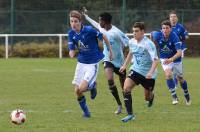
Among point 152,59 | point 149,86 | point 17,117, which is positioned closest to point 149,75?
point 152,59

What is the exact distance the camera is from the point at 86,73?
11.5m

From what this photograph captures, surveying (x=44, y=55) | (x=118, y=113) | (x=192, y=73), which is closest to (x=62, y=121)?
(x=118, y=113)

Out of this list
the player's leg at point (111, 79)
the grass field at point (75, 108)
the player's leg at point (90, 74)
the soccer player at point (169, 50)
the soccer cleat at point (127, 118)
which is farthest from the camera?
the soccer player at point (169, 50)

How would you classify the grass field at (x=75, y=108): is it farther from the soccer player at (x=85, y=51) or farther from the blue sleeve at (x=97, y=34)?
the blue sleeve at (x=97, y=34)

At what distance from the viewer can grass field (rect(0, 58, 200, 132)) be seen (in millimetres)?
10062

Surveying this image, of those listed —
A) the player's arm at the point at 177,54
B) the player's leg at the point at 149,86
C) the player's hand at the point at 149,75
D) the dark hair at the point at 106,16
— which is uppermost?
the dark hair at the point at 106,16

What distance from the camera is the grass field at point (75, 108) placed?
33.0 ft

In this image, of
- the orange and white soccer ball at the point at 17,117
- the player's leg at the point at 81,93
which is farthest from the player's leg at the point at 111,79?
the orange and white soccer ball at the point at 17,117

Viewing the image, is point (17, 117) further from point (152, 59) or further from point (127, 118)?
point (152, 59)

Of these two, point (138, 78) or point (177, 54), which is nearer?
point (138, 78)

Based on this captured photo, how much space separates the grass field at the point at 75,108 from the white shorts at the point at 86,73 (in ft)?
2.08

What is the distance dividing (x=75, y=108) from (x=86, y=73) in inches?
58.6

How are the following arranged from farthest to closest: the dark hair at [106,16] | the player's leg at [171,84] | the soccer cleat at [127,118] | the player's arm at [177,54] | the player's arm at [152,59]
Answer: the player's leg at [171,84] → the player's arm at [177,54] → the dark hair at [106,16] → the player's arm at [152,59] → the soccer cleat at [127,118]

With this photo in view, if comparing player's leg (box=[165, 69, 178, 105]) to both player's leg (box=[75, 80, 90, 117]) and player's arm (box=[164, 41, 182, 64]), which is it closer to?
player's arm (box=[164, 41, 182, 64])
